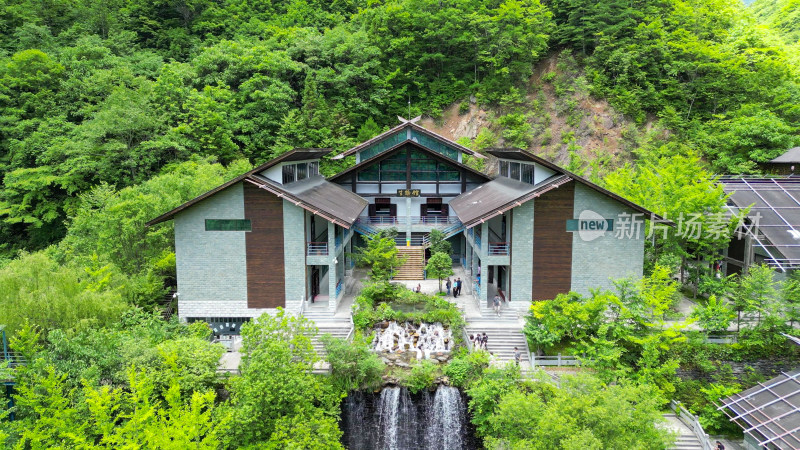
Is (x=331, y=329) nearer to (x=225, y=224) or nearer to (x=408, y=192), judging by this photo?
(x=225, y=224)

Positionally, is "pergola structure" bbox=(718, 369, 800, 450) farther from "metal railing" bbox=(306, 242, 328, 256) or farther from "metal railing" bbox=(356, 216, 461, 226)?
"metal railing" bbox=(356, 216, 461, 226)

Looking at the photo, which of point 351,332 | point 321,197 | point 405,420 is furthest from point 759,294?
point 321,197

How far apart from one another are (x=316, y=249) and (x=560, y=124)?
1256 inches

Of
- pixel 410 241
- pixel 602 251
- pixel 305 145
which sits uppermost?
pixel 305 145

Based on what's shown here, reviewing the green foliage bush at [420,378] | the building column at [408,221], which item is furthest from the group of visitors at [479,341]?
the building column at [408,221]

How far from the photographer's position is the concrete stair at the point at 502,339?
894 inches

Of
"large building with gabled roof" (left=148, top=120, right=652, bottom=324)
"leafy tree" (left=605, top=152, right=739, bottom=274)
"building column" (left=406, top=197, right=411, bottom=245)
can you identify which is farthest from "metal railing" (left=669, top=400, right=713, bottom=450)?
"building column" (left=406, top=197, right=411, bottom=245)

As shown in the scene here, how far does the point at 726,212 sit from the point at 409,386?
69.6 ft

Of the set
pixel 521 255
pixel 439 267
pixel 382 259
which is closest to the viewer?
pixel 521 255

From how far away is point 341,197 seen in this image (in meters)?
32.1

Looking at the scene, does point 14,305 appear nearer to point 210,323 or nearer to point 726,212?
point 210,323

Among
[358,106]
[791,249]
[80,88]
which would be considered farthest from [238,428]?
[80,88]

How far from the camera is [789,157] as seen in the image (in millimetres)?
36125

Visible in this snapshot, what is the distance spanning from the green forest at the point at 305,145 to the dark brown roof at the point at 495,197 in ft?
18.6
